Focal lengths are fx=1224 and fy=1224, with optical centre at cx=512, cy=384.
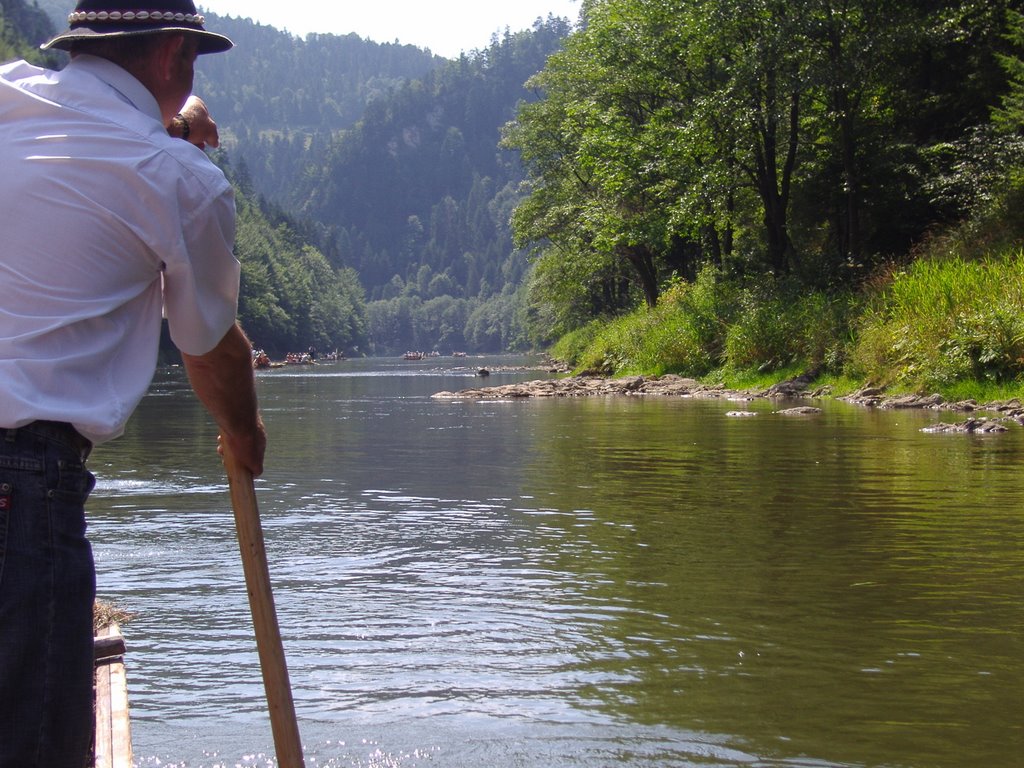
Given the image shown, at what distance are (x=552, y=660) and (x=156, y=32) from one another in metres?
3.73

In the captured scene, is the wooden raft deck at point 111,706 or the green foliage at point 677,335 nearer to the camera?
the wooden raft deck at point 111,706

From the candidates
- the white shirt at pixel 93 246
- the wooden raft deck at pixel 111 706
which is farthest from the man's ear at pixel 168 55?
the wooden raft deck at pixel 111 706

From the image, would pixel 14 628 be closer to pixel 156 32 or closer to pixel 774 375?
pixel 156 32

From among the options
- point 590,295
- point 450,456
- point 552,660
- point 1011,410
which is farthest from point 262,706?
point 590,295

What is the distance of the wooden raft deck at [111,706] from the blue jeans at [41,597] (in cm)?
114

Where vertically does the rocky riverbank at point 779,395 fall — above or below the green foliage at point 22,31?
below

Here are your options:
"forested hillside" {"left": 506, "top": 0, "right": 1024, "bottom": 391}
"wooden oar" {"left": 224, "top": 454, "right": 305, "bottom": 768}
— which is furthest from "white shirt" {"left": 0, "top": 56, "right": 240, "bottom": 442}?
"forested hillside" {"left": 506, "top": 0, "right": 1024, "bottom": 391}

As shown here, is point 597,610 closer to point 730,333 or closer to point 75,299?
point 75,299

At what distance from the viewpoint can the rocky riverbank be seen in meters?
16.3

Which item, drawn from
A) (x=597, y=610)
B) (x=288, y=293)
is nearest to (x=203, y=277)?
(x=597, y=610)

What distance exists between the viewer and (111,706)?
388cm

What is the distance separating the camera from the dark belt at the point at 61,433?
228 cm

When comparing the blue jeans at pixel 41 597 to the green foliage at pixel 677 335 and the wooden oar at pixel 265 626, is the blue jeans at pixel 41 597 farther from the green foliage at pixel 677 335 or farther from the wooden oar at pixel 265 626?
the green foliage at pixel 677 335

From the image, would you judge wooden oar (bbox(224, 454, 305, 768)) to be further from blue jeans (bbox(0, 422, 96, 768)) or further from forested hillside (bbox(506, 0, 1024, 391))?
forested hillside (bbox(506, 0, 1024, 391))
